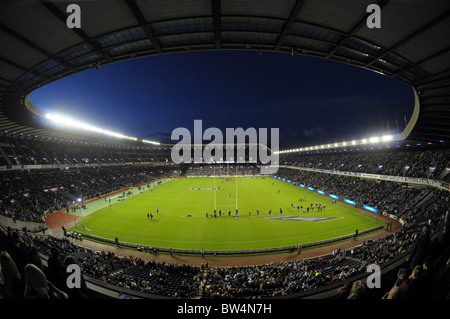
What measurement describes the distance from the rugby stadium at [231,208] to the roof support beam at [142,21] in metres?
0.06

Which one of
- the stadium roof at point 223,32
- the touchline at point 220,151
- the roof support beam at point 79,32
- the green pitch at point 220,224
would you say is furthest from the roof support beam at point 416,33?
the touchline at point 220,151

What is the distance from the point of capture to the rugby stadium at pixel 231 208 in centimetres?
667

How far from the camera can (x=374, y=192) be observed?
3534 cm

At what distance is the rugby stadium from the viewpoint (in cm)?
667

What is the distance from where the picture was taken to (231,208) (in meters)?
34.1

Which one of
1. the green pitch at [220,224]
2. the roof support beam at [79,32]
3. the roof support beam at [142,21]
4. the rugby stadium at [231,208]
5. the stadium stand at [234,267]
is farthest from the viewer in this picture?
the green pitch at [220,224]

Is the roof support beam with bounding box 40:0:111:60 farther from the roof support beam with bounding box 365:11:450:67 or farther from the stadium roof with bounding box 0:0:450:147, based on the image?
the roof support beam with bounding box 365:11:450:67

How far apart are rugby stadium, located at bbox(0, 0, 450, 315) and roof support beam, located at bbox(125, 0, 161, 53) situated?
0.06 metres

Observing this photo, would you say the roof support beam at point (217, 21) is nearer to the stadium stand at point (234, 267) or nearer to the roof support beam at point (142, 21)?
the roof support beam at point (142, 21)

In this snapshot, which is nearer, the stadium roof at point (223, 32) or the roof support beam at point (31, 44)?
the stadium roof at point (223, 32)
